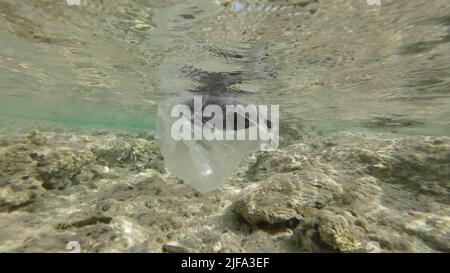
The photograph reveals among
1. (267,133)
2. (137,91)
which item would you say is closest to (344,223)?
(267,133)

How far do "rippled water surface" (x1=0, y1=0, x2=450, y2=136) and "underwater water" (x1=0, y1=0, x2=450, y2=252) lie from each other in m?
0.05

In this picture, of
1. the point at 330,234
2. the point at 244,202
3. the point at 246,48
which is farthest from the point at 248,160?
the point at 330,234

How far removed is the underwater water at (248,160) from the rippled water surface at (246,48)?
53 mm

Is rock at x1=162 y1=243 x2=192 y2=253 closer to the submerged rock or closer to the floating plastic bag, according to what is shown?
the submerged rock

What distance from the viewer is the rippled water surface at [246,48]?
18.9ft

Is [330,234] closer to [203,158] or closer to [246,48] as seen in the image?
[203,158]

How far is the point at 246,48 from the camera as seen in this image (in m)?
7.43

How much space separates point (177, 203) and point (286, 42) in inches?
204

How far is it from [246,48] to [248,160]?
347cm

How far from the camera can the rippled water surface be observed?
576 cm
